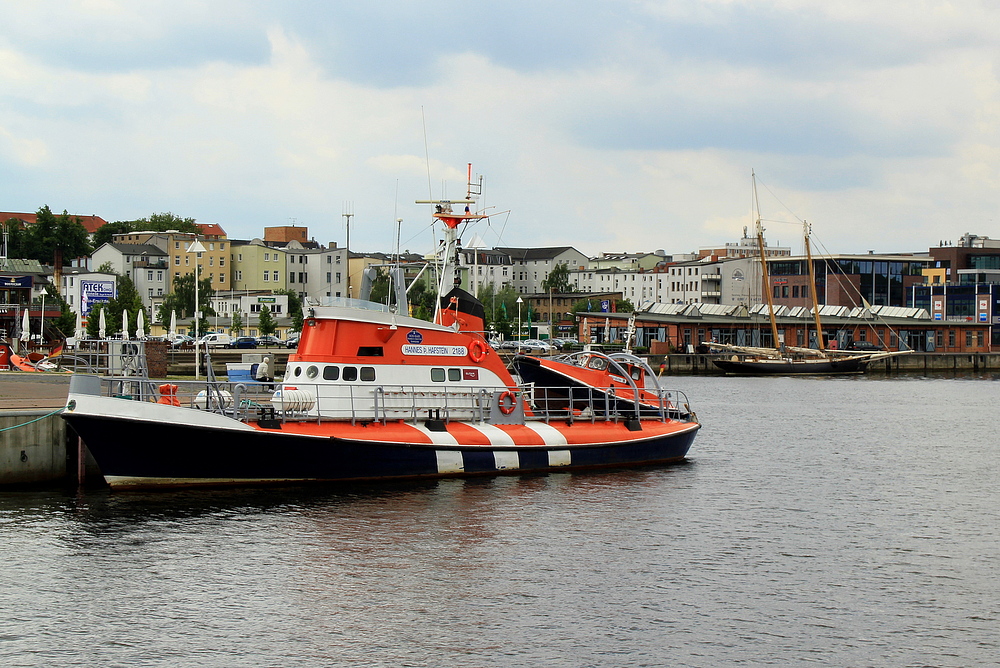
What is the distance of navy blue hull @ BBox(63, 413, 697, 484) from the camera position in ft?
85.1

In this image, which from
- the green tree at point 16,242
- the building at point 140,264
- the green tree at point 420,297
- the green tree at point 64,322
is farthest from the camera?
the green tree at point 16,242

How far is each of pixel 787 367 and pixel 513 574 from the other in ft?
290

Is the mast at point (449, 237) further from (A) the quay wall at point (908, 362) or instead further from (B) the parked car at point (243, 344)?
(A) the quay wall at point (908, 362)

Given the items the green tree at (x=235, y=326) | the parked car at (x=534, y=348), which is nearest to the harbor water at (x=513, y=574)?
the parked car at (x=534, y=348)

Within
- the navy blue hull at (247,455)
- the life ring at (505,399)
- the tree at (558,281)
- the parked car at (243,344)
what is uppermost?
the tree at (558,281)

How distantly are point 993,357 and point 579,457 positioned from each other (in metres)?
101

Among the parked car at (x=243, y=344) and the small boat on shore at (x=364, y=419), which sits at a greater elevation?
the parked car at (x=243, y=344)

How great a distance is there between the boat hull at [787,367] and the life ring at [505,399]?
76777 mm

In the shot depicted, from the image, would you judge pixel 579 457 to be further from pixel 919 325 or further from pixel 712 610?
pixel 919 325

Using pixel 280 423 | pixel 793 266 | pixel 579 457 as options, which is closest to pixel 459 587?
pixel 280 423

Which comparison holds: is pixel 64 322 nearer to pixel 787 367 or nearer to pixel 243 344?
pixel 243 344

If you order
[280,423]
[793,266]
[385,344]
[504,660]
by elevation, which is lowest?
[504,660]

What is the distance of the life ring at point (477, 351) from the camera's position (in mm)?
31109

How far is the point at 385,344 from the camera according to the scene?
2959 centimetres
